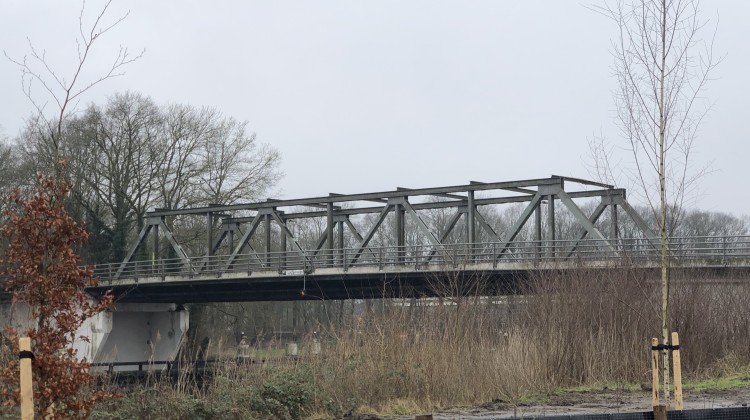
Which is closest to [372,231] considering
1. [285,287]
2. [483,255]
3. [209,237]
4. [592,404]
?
[483,255]

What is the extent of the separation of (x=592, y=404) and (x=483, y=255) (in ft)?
77.3

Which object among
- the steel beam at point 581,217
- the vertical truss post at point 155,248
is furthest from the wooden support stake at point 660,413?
the vertical truss post at point 155,248

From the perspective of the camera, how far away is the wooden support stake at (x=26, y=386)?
676 cm

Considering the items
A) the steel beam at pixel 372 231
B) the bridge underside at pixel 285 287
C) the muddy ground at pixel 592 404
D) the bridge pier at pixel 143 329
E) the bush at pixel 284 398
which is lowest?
the bridge pier at pixel 143 329

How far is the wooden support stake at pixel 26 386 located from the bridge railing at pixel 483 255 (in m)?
13.8

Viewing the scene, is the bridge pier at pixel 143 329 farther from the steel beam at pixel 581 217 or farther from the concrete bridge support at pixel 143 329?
the steel beam at pixel 581 217

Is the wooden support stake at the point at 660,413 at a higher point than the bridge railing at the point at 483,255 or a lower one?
lower

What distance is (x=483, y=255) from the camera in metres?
37.8

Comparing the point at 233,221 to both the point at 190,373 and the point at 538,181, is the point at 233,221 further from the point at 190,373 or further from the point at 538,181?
the point at 190,373

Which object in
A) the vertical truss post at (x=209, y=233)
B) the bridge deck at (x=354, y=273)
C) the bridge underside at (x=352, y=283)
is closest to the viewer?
the bridge underside at (x=352, y=283)

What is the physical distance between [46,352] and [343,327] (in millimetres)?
9286

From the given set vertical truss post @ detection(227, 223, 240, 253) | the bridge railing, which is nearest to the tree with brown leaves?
the bridge railing

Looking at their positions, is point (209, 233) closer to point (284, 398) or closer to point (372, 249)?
point (372, 249)

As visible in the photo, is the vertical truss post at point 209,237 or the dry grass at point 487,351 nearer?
the dry grass at point 487,351
